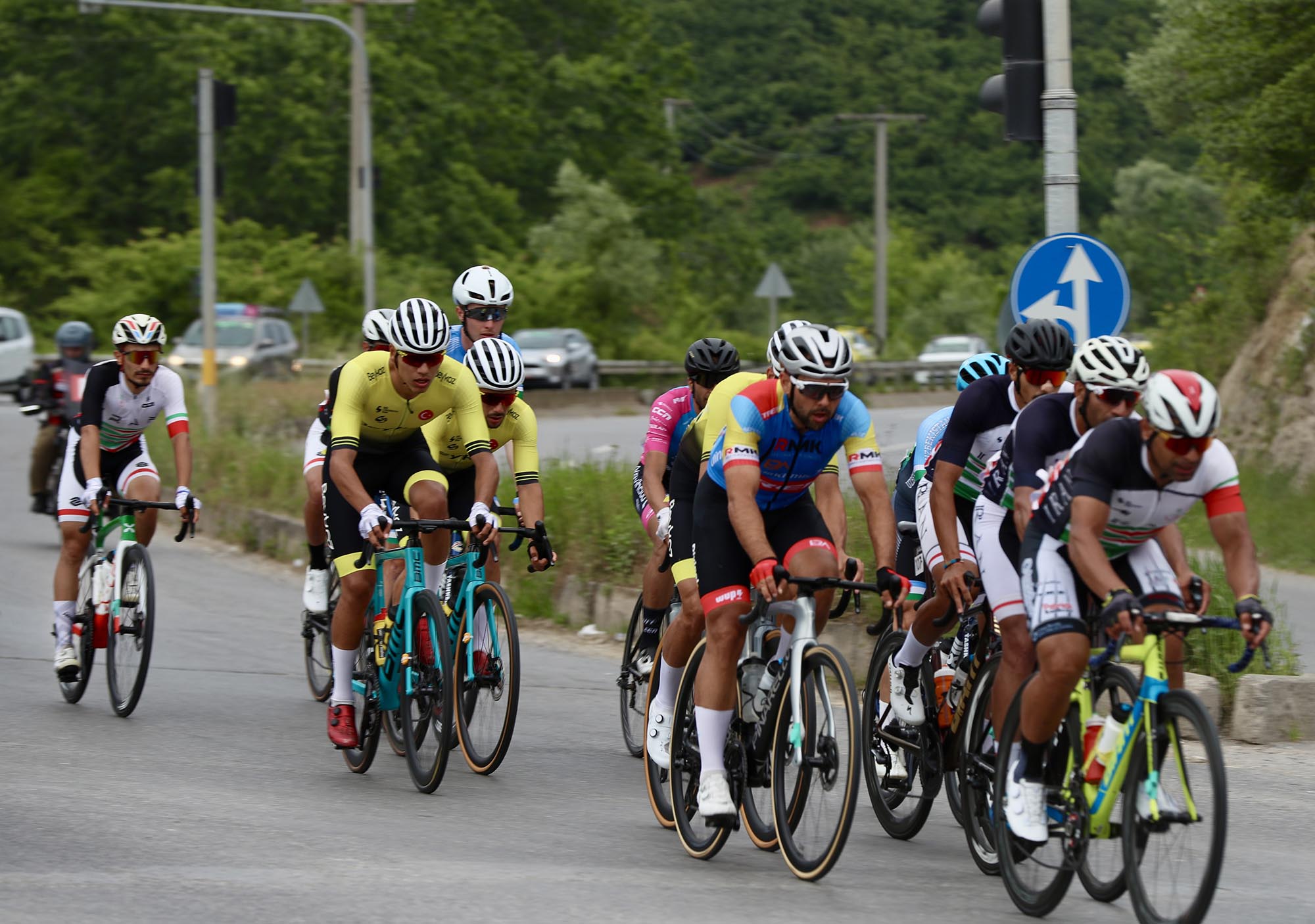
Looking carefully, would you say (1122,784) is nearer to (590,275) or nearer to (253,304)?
(253,304)

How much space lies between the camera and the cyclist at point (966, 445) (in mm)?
6980

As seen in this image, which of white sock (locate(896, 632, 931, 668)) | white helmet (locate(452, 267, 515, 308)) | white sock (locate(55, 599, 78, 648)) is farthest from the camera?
white sock (locate(55, 599, 78, 648))

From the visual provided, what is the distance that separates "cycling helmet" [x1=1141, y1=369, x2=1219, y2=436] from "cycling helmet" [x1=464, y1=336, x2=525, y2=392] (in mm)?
3874

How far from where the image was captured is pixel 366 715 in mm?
8391

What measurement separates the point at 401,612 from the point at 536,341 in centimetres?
3371

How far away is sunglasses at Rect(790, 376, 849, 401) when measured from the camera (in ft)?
21.4

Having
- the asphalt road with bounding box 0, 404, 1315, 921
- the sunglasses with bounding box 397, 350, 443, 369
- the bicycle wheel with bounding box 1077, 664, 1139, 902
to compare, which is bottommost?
the asphalt road with bounding box 0, 404, 1315, 921

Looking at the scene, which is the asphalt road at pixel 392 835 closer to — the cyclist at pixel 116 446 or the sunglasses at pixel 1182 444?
the cyclist at pixel 116 446

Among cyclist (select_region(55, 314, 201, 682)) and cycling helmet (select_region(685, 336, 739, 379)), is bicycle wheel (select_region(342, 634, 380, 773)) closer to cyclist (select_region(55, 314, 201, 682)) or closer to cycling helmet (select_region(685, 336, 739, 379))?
cyclist (select_region(55, 314, 201, 682))

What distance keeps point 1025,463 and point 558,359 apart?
35134mm

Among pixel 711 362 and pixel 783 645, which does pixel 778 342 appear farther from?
pixel 711 362

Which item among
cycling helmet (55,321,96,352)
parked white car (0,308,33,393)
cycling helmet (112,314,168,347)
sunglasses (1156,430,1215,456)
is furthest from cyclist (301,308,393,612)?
parked white car (0,308,33,393)

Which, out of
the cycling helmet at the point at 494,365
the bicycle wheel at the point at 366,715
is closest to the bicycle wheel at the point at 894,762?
the bicycle wheel at the point at 366,715

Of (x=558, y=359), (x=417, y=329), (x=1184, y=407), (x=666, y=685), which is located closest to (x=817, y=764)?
(x=666, y=685)
